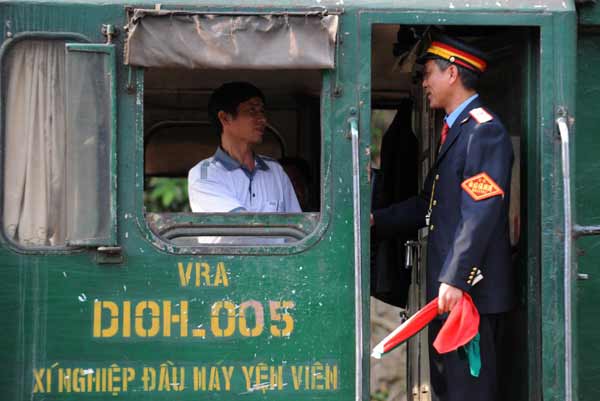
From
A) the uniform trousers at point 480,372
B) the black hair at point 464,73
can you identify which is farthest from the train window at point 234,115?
the uniform trousers at point 480,372

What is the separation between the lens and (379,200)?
4883mm

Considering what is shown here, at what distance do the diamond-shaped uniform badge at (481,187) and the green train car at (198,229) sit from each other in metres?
0.24

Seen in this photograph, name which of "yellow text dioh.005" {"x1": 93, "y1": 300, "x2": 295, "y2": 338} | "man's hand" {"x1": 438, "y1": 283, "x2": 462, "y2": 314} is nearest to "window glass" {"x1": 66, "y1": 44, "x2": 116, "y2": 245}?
"yellow text dioh.005" {"x1": 93, "y1": 300, "x2": 295, "y2": 338}

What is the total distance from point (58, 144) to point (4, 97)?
0.83 ft

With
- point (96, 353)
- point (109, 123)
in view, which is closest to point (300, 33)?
point (109, 123)

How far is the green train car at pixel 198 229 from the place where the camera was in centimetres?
376

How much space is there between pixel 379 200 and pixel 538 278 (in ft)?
3.65

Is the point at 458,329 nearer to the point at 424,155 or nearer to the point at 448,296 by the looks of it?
the point at 448,296

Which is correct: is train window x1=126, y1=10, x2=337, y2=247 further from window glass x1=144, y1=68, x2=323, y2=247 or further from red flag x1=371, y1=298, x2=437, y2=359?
red flag x1=371, y1=298, x2=437, y2=359

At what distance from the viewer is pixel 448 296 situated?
379 cm

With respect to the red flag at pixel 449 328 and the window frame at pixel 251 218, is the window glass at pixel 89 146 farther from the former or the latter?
the red flag at pixel 449 328

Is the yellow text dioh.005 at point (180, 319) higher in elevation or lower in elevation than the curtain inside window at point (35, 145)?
lower

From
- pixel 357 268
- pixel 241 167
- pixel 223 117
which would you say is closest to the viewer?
pixel 357 268

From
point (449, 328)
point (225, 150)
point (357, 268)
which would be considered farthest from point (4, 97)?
point (449, 328)
